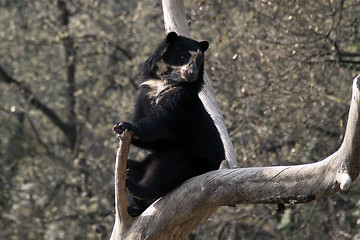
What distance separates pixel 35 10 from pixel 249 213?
7.48 metres

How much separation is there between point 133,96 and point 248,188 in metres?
7.17

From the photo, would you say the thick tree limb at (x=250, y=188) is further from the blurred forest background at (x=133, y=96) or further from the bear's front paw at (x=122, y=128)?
the blurred forest background at (x=133, y=96)

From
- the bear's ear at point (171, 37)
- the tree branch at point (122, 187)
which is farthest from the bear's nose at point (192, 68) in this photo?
the tree branch at point (122, 187)

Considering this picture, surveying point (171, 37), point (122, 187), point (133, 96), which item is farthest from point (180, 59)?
point (133, 96)

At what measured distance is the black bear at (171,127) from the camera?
15.9 feet

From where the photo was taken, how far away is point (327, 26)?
8891mm

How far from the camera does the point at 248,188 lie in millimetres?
4047

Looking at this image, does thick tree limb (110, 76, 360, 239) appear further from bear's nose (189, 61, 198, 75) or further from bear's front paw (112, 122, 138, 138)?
bear's nose (189, 61, 198, 75)

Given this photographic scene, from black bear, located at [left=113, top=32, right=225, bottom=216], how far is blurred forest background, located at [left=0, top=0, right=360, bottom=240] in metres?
2.73

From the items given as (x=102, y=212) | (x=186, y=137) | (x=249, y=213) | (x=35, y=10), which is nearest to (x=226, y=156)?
(x=186, y=137)

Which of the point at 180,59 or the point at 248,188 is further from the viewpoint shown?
the point at 180,59

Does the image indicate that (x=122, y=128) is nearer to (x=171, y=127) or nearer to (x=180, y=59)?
(x=171, y=127)

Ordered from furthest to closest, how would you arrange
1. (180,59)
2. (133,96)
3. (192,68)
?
(133,96)
(180,59)
(192,68)

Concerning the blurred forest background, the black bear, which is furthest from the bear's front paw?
the blurred forest background
